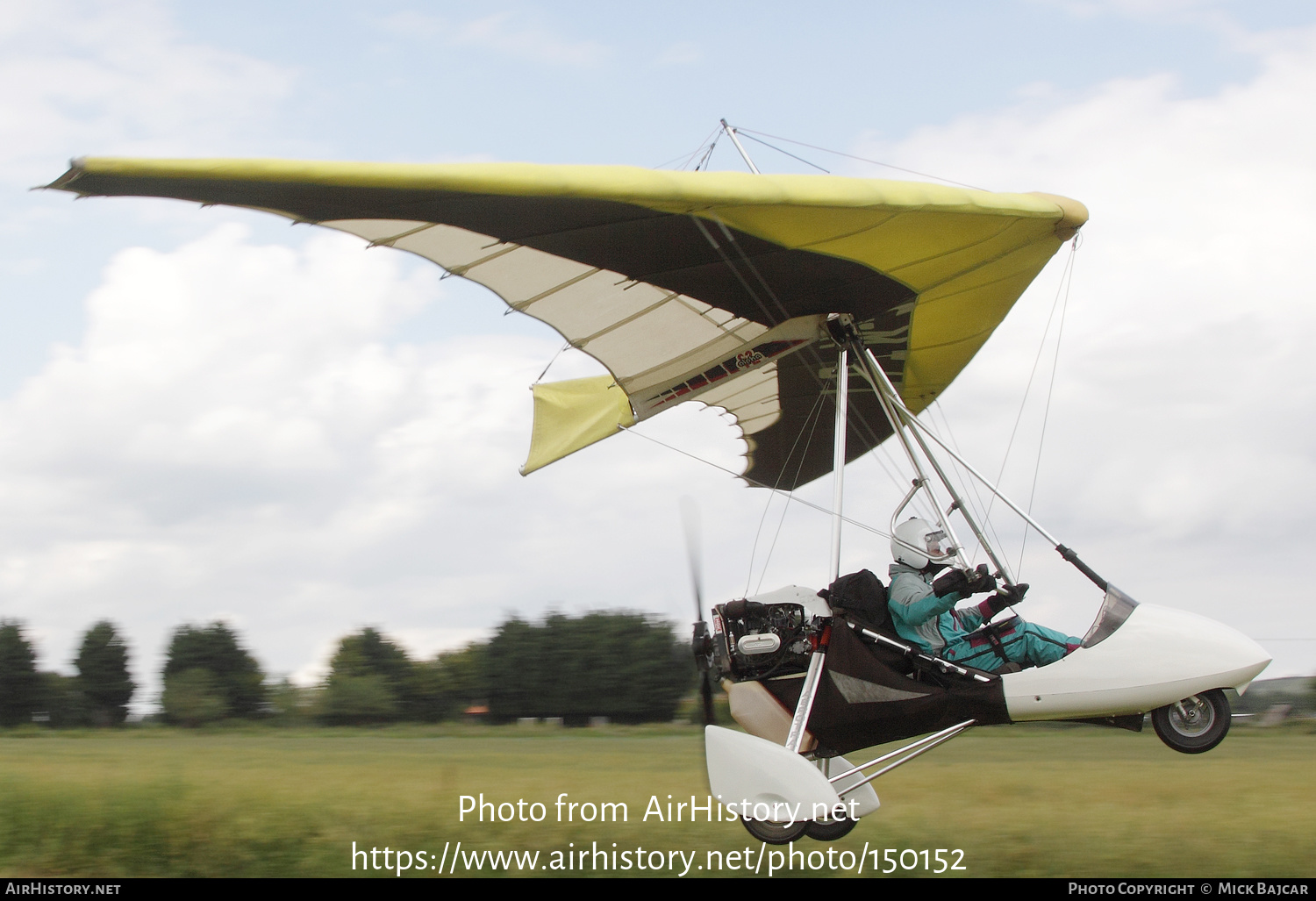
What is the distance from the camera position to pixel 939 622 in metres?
6.05

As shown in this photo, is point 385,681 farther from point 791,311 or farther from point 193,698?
point 791,311

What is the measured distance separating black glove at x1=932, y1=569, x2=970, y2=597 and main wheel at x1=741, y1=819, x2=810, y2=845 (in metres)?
1.35

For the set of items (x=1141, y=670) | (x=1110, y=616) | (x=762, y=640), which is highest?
(x=1110, y=616)

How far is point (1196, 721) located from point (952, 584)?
152 centimetres

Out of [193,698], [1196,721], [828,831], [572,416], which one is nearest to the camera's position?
[1196,721]

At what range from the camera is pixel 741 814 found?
529 centimetres

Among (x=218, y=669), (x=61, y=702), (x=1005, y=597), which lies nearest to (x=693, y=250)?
(x=1005, y=597)

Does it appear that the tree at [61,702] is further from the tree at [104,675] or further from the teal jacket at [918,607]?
the teal jacket at [918,607]

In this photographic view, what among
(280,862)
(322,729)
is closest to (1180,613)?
(280,862)

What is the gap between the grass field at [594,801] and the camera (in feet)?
19.5

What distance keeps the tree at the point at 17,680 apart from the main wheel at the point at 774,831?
9279 mm

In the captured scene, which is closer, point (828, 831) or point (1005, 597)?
point (1005, 597)

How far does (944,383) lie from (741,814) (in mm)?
3961

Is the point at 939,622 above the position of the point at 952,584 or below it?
below
